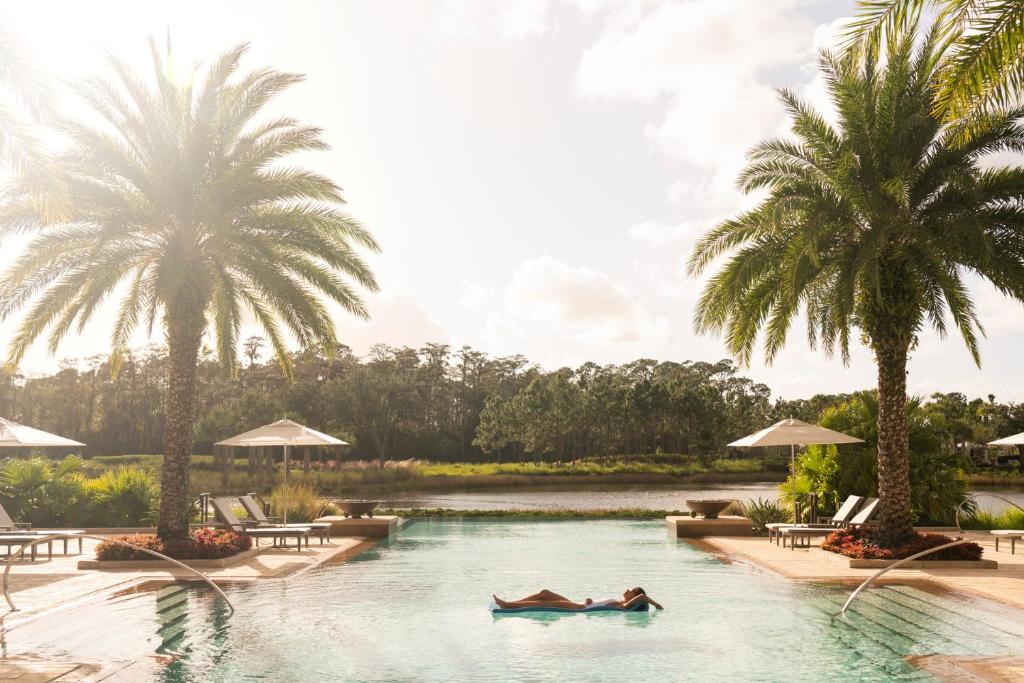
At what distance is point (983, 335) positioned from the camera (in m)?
16.7

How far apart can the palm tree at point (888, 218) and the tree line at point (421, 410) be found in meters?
56.2

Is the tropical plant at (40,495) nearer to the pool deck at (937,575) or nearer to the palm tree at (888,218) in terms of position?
the pool deck at (937,575)

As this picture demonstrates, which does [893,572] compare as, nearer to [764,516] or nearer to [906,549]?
[906,549]

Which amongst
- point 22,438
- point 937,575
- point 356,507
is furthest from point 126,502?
point 937,575

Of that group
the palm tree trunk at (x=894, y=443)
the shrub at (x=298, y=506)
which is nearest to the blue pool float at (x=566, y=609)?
the palm tree trunk at (x=894, y=443)

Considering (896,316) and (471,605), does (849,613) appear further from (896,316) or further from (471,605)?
(896,316)

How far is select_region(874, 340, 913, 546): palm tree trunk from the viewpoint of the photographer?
15.8 m

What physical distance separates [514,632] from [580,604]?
60.7 inches

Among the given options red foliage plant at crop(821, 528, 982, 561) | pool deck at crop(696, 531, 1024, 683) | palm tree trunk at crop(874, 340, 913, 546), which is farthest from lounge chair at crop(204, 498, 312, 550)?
palm tree trunk at crop(874, 340, 913, 546)

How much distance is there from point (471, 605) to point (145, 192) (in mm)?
9413

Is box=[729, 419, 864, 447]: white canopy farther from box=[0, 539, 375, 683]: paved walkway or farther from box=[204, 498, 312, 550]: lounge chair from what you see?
box=[204, 498, 312, 550]: lounge chair

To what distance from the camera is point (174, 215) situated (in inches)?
651

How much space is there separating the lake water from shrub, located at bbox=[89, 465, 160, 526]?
55.7 feet

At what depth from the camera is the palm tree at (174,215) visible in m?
16.1
